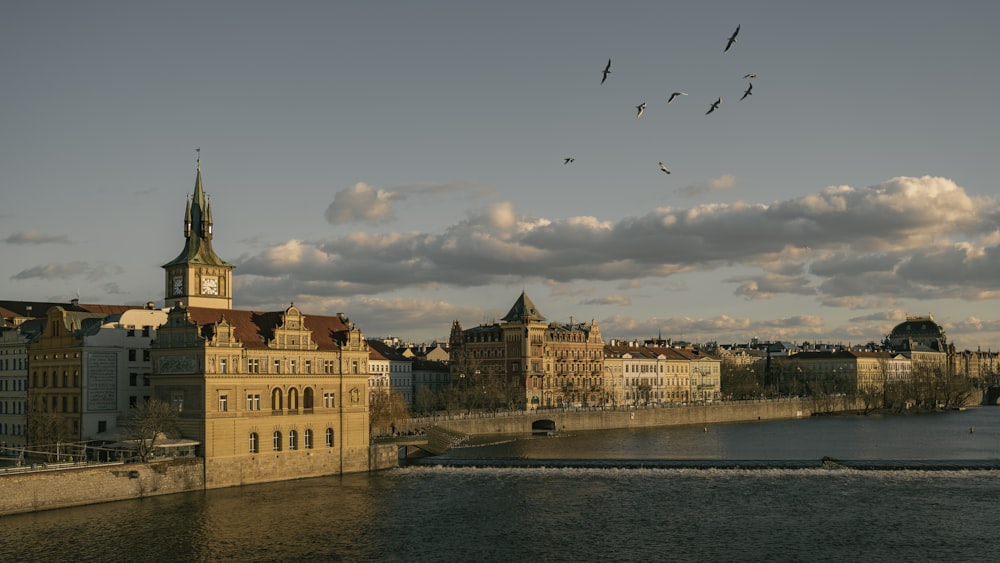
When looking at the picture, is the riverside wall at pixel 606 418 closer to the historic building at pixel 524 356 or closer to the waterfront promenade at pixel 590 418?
the waterfront promenade at pixel 590 418

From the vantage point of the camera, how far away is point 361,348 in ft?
328

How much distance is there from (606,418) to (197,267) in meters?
75.6

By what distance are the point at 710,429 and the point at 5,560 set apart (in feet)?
399

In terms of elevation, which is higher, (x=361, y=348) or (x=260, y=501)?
(x=361, y=348)

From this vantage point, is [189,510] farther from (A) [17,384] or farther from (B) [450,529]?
(A) [17,384]

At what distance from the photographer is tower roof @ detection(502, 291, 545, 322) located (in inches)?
7495

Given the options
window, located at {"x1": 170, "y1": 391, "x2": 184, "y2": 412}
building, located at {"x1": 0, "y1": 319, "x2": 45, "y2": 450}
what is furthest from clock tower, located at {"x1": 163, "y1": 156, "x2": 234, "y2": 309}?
window, located at {"x1": 170, "y1": 391, "x2": 184, "y2": 412}

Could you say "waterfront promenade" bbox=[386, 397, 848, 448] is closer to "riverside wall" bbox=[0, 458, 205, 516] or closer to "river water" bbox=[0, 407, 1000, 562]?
"river water" bbox=[0, 407, 1000, 562]

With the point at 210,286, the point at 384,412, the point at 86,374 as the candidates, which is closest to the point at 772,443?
the point at 384,412

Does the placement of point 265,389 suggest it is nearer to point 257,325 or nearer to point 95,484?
point 257,325

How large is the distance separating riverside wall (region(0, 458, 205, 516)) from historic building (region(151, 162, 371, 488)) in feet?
7.17

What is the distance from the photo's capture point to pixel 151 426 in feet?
267

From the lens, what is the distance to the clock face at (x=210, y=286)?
114 m

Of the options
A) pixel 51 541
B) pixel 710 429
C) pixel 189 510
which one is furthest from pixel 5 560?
pixel 710 429
